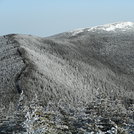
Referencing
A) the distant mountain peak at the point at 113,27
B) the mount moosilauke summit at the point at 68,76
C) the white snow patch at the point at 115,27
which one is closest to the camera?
the mount moosilauke summit at the point at 68,76

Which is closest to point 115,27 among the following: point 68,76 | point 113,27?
point 113,27

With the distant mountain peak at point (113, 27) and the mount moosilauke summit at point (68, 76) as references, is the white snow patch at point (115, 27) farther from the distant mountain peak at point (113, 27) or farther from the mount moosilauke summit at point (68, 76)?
the mount moosilauke summit at point (68, 76)

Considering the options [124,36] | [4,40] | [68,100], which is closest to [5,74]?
[68,100]

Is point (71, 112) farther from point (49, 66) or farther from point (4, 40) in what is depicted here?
point (4, 40)

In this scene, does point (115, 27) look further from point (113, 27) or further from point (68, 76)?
point (68, 76)

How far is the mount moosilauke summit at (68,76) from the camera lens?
854 inches

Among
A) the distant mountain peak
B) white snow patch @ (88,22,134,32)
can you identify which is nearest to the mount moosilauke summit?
the distant mountain peak

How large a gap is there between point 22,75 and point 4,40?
50.3 ft

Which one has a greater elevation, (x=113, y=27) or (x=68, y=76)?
(x=113, y=27)

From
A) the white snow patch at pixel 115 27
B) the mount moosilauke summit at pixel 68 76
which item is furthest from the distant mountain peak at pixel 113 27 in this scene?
the mount moosilauke summit at pixel 68 76

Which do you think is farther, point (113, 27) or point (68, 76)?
point (113, 27)

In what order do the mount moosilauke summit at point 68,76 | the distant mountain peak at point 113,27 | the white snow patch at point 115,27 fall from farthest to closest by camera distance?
the white snow patch at point 115,27
the distant mountain peak at point 113,27
the mount moosilauke summit at point 68,76

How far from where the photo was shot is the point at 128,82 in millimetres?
45188

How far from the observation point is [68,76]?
41.3 metres
